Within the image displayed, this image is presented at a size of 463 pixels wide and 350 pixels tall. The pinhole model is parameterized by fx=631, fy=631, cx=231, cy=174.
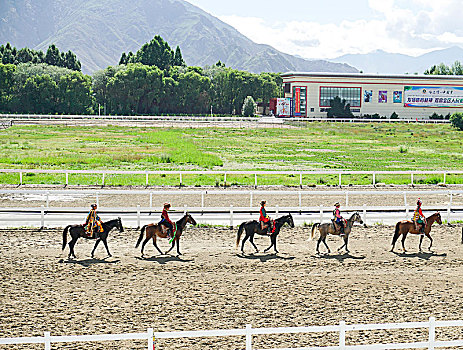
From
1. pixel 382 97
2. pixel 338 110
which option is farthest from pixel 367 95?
pixel 338 110

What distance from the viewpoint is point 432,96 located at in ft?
395

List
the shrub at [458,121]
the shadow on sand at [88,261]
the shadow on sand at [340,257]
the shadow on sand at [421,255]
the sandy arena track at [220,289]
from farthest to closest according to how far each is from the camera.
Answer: the shrub at [458,121], the shadow on sand at [421,255], the shadow on sand at [340,257], the shadow on sand at [88,261], the sandy arena track at [220,289]

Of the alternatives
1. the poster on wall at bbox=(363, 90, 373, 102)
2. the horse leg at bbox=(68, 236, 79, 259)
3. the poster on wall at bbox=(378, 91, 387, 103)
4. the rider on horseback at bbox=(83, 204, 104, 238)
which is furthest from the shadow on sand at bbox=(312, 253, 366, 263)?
the poster on wall at bbox=(378, 91, 387, 103)

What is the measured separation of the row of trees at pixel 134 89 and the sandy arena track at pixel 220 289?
323 feet

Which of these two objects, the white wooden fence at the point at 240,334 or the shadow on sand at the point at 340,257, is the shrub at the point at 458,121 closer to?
the shadow on sand at the point at 340,257

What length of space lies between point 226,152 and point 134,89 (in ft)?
242

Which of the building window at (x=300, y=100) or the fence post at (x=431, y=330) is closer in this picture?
the fence post at (x=431, y=330)

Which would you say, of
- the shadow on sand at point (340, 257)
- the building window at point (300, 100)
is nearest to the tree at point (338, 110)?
the building window at point (300, 100)

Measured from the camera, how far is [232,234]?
18375 millimetres

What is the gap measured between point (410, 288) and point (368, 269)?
5.38 feet

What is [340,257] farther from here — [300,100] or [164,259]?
[300,100]

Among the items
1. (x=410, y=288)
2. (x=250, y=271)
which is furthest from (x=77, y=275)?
(x=410, y=288)

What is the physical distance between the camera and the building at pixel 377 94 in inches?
4624

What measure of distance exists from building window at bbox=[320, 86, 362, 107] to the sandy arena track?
101695mm
